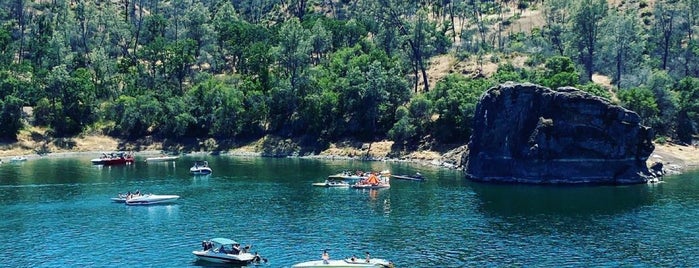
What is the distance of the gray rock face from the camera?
145 m

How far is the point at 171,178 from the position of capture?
533ft

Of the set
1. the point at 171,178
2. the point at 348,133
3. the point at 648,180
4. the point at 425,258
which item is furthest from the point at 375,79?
the point at 425,258

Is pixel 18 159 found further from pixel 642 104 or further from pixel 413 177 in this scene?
pixel 642 104

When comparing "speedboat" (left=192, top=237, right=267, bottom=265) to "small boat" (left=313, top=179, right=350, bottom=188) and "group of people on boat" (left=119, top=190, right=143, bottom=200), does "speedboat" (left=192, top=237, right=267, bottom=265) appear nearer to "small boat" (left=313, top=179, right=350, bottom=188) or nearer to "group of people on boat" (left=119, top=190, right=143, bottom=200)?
"group of people on boat" (left=119, top=190, right=143, bottom=200)

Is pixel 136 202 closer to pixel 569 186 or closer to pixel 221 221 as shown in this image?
pixel 221 221

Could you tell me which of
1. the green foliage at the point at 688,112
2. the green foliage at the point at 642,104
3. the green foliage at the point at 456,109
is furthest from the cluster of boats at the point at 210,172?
the green foliage at the point at 688,112

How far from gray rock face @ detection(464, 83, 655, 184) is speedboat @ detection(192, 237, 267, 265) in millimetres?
67597

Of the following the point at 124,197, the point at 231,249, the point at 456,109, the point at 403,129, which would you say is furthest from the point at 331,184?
the point at 231,249

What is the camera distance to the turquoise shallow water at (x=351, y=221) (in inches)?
3777

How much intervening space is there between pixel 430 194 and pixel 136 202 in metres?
49.6

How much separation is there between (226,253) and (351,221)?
25.5 metres

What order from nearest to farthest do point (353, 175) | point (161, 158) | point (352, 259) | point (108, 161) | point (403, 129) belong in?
1. point (352, 259)
2. point (353, 175)
3. point (108, 161)
4. point (403, 129)
5. point (161, 158)

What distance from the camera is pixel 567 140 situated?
145 metres

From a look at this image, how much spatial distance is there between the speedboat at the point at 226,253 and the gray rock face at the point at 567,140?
222 feet
